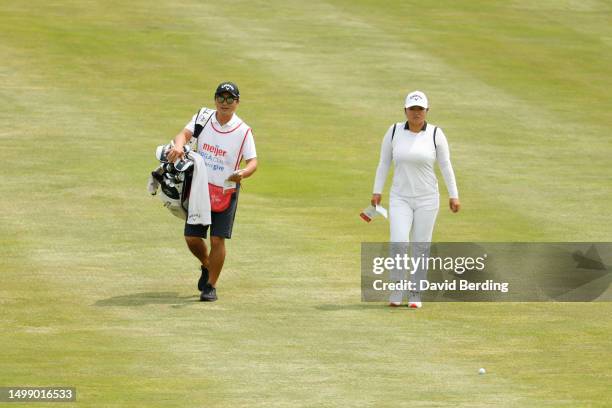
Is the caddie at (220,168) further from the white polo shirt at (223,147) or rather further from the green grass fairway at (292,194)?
the green grass fairway at (292,194)

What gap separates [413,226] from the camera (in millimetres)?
15062

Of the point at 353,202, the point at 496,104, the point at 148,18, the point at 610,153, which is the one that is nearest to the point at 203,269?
the point at 353,202

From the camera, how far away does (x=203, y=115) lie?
15.2m

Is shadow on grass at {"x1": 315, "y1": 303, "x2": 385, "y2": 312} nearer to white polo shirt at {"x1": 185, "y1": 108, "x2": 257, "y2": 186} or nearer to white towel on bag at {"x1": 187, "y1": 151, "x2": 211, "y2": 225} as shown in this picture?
white towel on bag at {"x1": 187, "y1": 151, "x2": 211, "y2": 225}

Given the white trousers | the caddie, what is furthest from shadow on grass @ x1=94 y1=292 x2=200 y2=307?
the white trousers

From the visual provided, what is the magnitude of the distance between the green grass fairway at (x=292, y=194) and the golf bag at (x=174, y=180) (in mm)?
985

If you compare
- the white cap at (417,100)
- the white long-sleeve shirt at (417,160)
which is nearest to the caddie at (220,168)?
the white long-sleeve shirt at (417,160)

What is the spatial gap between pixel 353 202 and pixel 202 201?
20.5ft

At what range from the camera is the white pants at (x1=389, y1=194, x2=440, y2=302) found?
1490cm

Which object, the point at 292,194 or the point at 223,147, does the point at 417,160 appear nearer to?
the point at 223,147

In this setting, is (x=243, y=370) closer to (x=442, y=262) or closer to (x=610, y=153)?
(x=442, y=262)

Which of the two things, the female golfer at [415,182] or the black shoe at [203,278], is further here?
the black shoe at [203,278]

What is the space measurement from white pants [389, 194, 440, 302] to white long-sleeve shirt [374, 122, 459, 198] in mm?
→ 87

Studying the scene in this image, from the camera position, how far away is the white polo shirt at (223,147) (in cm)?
1509
